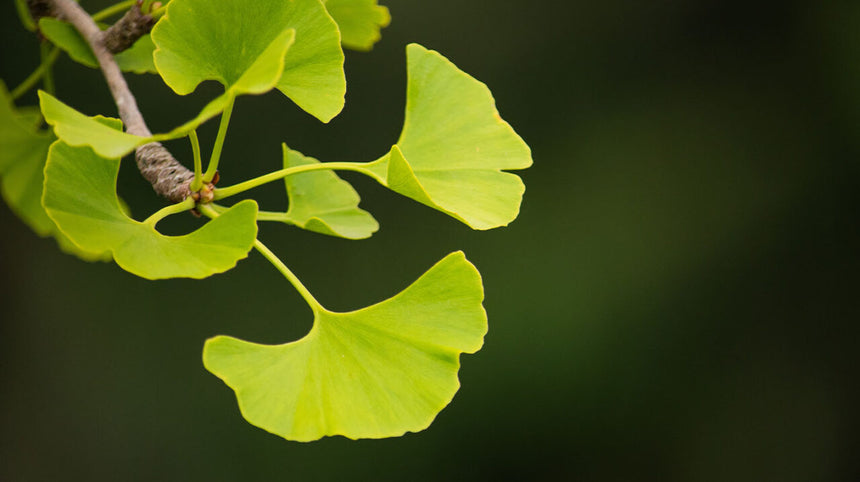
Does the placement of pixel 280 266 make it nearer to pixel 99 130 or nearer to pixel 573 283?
pixel 99 130

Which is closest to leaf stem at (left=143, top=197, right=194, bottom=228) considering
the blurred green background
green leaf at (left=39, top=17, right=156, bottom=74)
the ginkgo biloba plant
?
the ginkgo biloba plant

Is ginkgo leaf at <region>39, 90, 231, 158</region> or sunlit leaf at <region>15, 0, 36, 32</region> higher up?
ginkgo leaf at <region>39, 90, 231, 158</region>

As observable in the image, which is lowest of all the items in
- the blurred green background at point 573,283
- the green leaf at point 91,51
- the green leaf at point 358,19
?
the blurred green background at point 573,283

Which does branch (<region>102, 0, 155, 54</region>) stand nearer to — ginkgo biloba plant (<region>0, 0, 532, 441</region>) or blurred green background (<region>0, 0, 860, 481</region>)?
ginkgo biloba plant (<region>0, 0, 532, 441</region>)

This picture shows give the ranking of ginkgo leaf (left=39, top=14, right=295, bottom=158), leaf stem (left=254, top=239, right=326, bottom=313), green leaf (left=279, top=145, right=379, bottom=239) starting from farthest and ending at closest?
green leaf (left=279, top=145, right=379, bottom=239) → leaf stem (left=254, top=239, right=326, bottom=313) → ginkgo leaf (left=39, top=14, right=295, bottom=158)

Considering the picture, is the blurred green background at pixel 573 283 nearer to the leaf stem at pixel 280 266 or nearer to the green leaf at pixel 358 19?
the green leaf at pixel 358 19

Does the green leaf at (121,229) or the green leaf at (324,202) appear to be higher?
the green leaf at (121,229)

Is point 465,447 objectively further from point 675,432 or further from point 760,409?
point 760,409

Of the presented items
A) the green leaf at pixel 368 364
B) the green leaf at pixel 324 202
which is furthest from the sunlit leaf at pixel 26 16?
the green leaf at pixel 368 364
